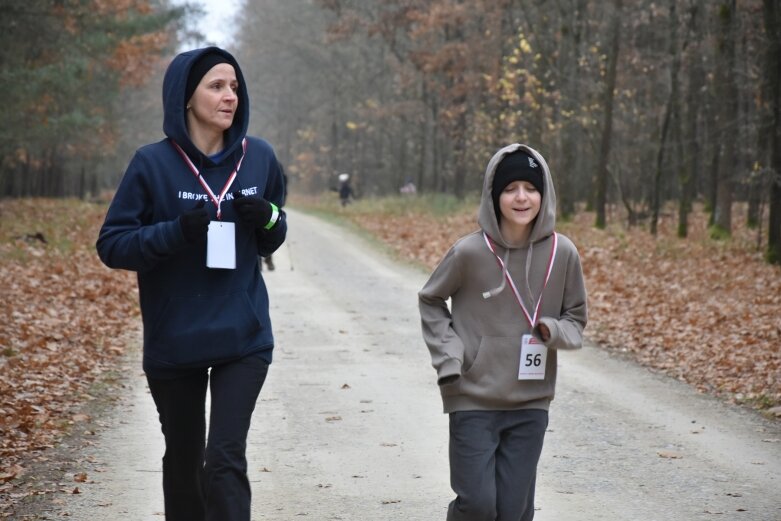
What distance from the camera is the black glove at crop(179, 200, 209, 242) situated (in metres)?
4.25

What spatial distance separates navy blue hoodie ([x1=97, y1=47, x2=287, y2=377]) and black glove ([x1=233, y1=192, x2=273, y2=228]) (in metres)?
0.06

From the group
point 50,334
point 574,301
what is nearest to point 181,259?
point 574,301

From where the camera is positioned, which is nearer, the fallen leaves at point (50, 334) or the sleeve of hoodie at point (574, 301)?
the sleeve of hoodie at point (574, 301)

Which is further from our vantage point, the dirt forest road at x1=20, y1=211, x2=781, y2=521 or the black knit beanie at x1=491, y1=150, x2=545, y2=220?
the dirt forest road at x1=20, y1=211, x2=781, y2=521

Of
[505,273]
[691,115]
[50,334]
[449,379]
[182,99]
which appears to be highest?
[691,115]

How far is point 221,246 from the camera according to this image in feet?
14.3

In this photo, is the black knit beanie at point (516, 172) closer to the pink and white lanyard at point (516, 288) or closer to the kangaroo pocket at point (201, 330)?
the pink and white lanyard at point (516, 288)

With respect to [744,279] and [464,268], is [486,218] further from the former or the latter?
[744,279]

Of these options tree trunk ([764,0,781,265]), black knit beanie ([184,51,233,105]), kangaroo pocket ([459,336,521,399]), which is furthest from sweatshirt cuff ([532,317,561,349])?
tree trunk ([764,0,781,265])

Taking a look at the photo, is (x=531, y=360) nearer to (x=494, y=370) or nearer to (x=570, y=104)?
(x=494, y=370)

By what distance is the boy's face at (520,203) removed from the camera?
4.57 metres

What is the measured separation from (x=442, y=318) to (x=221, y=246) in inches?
38.8

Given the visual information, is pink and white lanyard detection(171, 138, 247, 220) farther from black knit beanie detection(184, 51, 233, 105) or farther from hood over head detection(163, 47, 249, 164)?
black knit beanie detection(184, 51, 233, 105)

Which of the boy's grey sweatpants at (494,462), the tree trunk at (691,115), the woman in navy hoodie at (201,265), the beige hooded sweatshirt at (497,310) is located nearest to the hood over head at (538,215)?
the beige hooded sweatshirt at (497,310)
